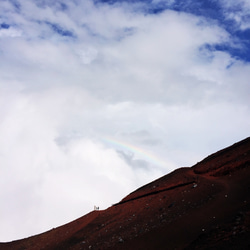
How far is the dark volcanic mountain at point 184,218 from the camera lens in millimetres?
22031

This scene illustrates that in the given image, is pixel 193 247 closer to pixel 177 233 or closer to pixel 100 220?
pixel 177 233

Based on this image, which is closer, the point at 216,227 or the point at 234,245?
the point at 234,245

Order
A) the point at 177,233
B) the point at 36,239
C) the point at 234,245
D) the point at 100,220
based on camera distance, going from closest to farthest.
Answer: the point at 234,245
the point at 177,233
the point at 100,220
the point at 36,239

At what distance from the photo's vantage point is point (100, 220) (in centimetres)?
4794

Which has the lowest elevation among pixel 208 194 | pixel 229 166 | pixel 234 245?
pixel 234 245

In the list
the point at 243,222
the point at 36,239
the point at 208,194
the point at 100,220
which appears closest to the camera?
the point at 243,222

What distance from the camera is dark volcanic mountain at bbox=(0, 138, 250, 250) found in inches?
867

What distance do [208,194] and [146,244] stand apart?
389 inches

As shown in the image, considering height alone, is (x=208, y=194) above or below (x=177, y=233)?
above

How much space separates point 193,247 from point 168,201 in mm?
16903

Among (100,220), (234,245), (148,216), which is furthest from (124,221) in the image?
(234,245)

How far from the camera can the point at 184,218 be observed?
2869cm

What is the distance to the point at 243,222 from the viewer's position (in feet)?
69.4

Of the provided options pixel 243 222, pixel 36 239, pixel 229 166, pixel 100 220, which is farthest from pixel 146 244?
pixel 36 239
